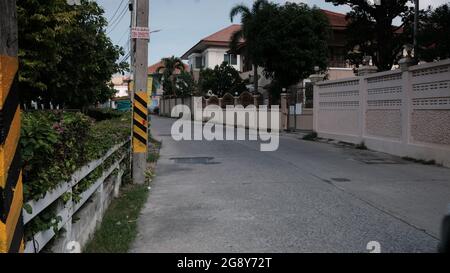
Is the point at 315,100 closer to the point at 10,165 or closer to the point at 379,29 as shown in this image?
the point at 379,29

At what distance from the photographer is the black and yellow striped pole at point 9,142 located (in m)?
3.52

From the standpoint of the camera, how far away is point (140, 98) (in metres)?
10.9

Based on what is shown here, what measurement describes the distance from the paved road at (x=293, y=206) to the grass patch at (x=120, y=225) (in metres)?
0.15

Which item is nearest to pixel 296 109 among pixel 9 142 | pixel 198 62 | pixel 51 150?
pixel 51 150

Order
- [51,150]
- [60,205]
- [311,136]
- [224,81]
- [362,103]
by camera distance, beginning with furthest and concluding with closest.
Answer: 1. [224,81]
2. [311,136]
3. [362,103]
4. [60,205]
5. [51,150]

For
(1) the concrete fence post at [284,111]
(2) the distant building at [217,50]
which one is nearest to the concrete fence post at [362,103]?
(1) the concrete fence post at [284,111]

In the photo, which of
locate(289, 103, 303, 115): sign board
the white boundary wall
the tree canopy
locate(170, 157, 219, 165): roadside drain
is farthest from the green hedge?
locate(289, 103, 303, 115): sign board

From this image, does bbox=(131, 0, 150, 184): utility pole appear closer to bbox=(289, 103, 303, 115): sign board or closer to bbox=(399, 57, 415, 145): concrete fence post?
bbox=(399, 57, 415, 145): concrete fence post

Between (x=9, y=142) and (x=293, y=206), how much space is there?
544 cm

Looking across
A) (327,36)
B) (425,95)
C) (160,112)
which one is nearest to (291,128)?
(327,36)

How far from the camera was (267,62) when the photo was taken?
33094mm

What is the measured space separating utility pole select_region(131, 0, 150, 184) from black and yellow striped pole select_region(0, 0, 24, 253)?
23.0 feet

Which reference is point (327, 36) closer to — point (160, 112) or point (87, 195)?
point (87, 195)

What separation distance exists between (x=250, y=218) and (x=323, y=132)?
54.9 ft
